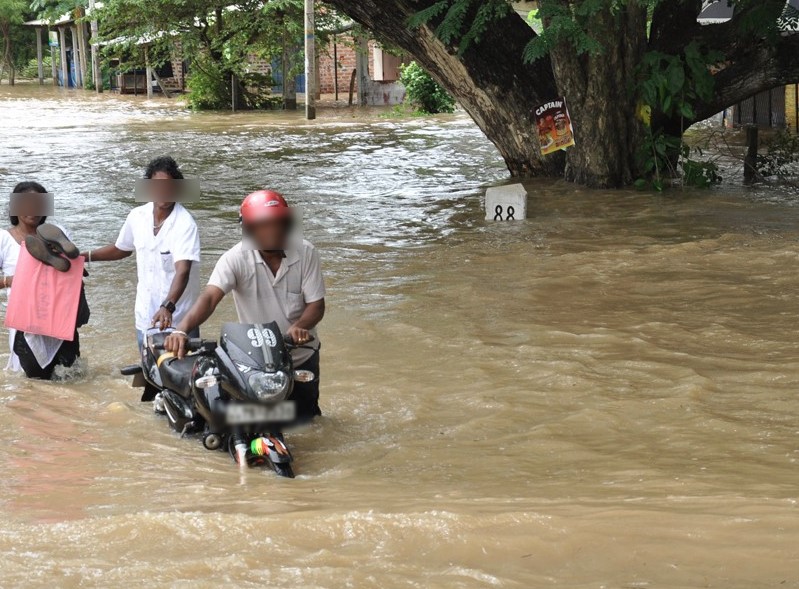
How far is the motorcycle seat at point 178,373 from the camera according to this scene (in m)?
5.64

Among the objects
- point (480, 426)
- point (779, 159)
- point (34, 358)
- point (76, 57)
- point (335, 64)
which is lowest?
point (480, 426)

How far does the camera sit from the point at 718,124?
85.6 feet

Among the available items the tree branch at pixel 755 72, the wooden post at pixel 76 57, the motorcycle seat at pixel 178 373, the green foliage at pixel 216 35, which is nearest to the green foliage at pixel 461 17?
the tree branch at pixel 755 72

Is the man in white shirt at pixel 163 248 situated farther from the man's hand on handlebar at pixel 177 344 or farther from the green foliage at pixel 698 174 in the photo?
the green foliage at pixel 698 174

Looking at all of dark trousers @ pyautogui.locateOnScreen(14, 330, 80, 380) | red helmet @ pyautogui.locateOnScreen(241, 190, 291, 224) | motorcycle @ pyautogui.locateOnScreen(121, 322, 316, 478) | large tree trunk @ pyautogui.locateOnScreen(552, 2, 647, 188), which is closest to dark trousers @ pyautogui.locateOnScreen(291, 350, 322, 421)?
motorcycle @ pyautogui.locateOnScreen(121, 322, 316, 478)

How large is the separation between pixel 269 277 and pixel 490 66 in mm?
10878

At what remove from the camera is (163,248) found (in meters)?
6.49

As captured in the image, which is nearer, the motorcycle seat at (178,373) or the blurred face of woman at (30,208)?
the motorcycle seat at (178,373)

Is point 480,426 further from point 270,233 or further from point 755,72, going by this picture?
point 755,72

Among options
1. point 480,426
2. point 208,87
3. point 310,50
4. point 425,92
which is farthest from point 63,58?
point 480,426

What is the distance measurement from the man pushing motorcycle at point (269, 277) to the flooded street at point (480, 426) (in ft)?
2.41

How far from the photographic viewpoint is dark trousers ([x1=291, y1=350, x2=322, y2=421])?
19.5 ft

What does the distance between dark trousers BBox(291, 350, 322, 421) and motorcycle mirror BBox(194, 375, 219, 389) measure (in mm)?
719

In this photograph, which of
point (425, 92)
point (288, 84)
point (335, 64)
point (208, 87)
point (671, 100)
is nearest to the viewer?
point (671, 100)
